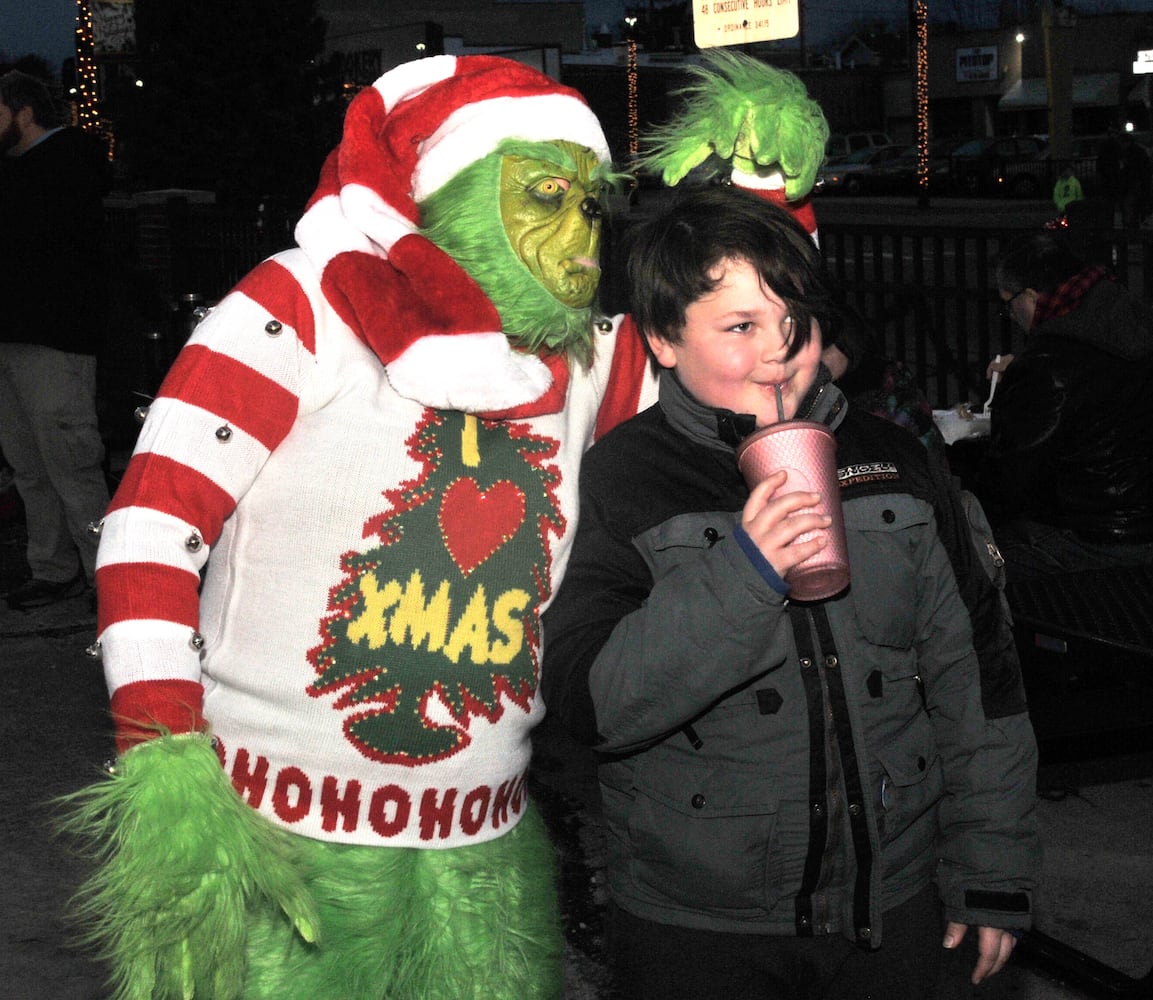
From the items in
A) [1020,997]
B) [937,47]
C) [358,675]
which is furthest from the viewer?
[937,47]

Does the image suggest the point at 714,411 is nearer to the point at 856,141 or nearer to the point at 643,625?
the point at 643,625

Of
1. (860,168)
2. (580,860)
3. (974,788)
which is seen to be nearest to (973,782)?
(974,788)

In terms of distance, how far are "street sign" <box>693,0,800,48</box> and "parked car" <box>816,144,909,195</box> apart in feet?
109

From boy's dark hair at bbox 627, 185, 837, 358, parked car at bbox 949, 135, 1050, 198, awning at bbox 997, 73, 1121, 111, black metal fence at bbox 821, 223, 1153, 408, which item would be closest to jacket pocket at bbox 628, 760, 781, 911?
boy's dark hair at bbox 627, 185, 837, 358

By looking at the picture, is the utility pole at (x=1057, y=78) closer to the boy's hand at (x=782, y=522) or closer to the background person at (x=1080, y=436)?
the background person at (x=1080, y=436)

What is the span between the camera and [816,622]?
204cm

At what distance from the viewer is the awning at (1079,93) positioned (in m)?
56.0

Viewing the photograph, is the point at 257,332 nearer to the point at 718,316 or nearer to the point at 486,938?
the point at 718,316

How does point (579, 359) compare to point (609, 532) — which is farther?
point (579, 359)

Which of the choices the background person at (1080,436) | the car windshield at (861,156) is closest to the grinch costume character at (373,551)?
the background person at (1080,436)

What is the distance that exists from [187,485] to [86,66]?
60.6 feet

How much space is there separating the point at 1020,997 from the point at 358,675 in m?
2.05

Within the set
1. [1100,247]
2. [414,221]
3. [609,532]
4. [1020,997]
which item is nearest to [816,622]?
[609,532]

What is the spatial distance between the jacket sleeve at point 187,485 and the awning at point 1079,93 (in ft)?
189
